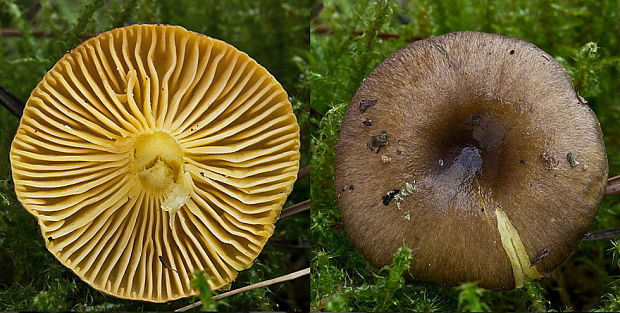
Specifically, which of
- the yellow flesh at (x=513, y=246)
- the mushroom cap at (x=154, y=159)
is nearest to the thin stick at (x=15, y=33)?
the mushroom cap at (x=154, y=159)

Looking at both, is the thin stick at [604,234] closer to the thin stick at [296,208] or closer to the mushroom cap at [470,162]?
the mushroom cap at [470,162]

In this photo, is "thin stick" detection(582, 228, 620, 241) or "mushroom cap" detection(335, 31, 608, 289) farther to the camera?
"thin stick" detection(582, 228, 620, 241)

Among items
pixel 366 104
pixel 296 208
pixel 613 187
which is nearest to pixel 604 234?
pixel 613 187

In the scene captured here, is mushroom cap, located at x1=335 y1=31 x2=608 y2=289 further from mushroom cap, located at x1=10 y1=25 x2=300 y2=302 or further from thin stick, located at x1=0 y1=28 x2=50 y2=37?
thin stick, located at x1=0 y1=28 x2=50 y2=37

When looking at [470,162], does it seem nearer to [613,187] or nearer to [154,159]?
[613,187]

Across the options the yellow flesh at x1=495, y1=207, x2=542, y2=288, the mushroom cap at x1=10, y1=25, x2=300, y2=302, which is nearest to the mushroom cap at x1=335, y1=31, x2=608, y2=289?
the yellow flesh at x1=495, y1=207, x2=542, y2=288

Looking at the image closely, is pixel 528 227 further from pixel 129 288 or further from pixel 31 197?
pixel 31 197

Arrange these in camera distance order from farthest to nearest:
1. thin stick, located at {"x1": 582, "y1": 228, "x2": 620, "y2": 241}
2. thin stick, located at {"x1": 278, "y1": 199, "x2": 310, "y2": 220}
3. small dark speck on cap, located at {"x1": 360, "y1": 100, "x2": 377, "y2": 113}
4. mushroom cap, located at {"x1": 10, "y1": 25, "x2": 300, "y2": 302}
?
thin stick, located at {"x1": 278, "y1": 199, "x2": 310, "y2": 220}
thin stick, located at {"x1": 582, "y1": 228, "x2": 620, "y2": 241}
small dark speck on cap, located at {"x1": 360, "y1": 100, "x2": 377, "y2": 113}
mushroom cap, located at {"x1": 10, "y1": 25, "x2": 300, "y2": 302}
